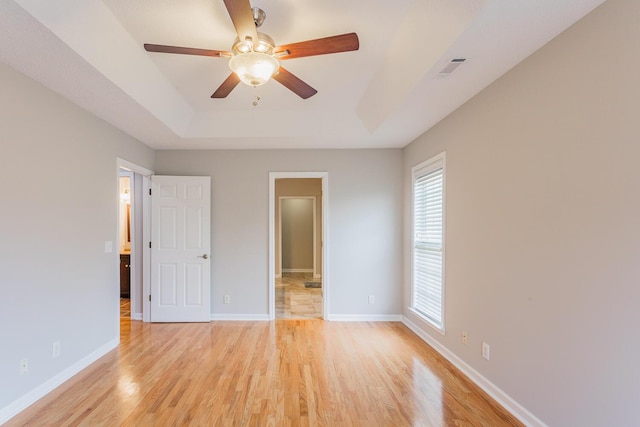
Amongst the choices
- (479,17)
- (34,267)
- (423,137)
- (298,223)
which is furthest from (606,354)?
(298,223)

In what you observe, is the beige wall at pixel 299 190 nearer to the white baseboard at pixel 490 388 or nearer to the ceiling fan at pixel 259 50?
the white baseboard at pixel 490 388

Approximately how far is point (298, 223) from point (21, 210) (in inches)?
266

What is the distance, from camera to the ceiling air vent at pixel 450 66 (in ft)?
6.79

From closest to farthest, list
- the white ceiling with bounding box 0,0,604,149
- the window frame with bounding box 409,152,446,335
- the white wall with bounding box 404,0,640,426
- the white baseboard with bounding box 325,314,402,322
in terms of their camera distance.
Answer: the white wall with bounding box 404,0,640,426
the white ceiling with bounding box 0,0,604,149
the window frame with bounding box 409,152,446,335
the white baseboard with bounding box 325,314,402,322

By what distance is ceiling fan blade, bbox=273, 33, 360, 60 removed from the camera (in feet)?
5.92

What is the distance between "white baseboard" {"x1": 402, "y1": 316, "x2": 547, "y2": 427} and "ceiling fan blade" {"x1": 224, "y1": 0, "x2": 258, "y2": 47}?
295cm

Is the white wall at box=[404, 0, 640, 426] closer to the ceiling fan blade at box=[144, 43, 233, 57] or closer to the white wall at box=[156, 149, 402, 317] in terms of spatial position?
the white wall at box=[156, 149, 402, 317]

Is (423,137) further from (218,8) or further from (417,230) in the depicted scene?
(218,8)

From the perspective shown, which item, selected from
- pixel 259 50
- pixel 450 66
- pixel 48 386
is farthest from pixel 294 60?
pixel 48 386

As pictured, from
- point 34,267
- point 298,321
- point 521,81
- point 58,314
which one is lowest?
point 298,321

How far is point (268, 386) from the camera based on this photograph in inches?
102

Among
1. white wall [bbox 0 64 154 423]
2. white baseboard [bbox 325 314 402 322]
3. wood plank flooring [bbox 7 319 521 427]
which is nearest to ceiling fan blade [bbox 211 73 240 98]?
white wall [bbox 0 64 154 423]

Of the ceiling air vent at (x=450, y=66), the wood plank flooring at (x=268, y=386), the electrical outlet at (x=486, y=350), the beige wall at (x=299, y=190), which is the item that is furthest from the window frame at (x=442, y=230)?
the beige wall at (x=299, y=190)

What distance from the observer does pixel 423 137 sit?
148 inches
